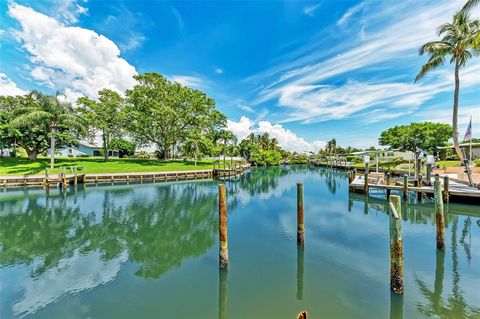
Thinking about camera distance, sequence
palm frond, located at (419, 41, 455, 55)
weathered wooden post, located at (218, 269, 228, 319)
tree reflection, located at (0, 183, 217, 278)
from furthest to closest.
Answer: palm frond, located at (419, 41, 455, 55) → tree reflection, located at (0, 183, 217, 278) → weathered wooden post, located at (218, 269, 228, 319)

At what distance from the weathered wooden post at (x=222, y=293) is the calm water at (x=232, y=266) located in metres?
0.03

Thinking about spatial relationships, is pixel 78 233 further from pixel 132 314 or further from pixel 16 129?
pixel 16 129

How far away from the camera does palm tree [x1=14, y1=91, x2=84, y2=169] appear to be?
30.7 meters

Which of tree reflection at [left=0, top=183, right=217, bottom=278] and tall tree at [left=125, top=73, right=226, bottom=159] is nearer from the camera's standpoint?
tree reflection at [left=0, top=183, right=217, bottom=278]

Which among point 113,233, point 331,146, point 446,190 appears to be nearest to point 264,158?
point 331,146

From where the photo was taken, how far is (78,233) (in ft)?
41.3

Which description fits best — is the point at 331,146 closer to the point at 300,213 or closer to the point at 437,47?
the point at 437,47

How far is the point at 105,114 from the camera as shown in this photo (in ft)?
144

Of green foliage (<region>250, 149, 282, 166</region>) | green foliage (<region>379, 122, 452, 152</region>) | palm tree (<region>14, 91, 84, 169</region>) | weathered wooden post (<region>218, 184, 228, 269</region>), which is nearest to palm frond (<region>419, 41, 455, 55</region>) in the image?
weathered wooden post (<region>218, 184, 228, 269</region>)

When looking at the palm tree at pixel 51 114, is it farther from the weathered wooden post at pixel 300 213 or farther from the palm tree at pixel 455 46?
the palm tree at pixel 455 46

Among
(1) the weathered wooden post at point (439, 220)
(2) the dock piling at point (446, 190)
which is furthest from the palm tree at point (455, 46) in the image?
(1) the weathered wooden post at point (439, 220)

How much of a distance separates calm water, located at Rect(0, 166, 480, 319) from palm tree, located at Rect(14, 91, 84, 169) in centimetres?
2048

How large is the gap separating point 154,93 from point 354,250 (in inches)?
1700

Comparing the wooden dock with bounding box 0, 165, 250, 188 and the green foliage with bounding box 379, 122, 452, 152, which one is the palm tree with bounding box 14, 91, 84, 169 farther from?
Result: the green foliage with bounding box 379, 122, 452, 152
